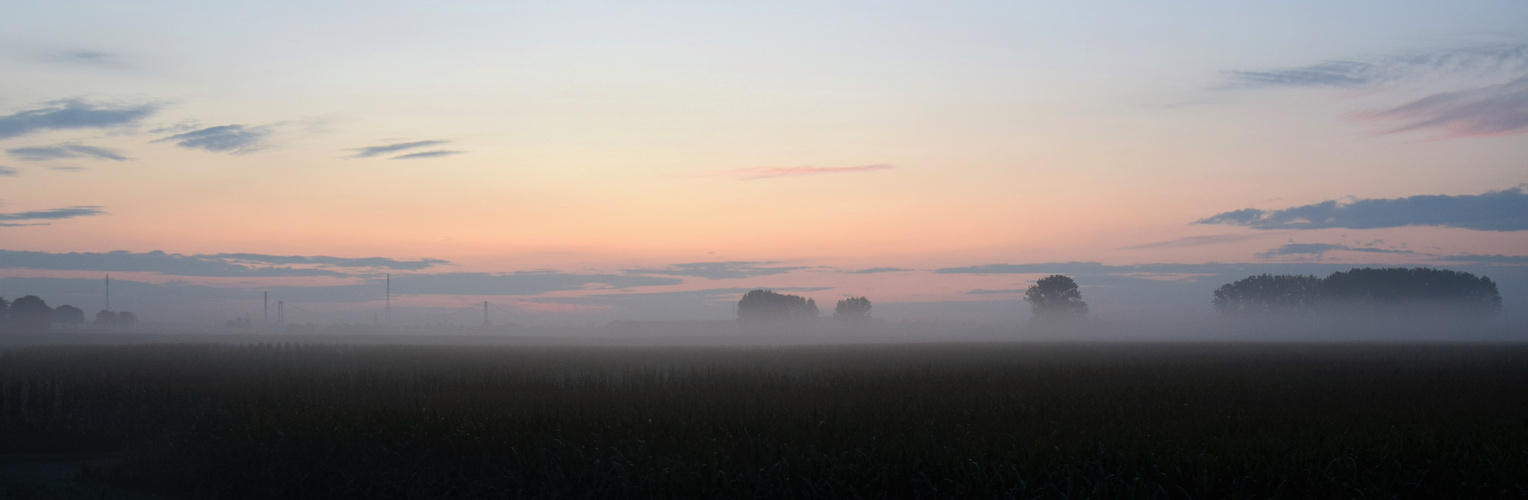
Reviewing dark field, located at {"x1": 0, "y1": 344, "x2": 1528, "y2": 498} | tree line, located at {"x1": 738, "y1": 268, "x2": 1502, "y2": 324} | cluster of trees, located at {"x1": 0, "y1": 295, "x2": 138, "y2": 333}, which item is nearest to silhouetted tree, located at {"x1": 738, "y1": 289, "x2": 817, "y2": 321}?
tree line, located at {"x1": 738, "y1": 268, "x2": 1502, "y2": 324}

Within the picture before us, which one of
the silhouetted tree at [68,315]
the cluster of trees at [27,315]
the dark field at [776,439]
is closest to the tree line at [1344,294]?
the dark field at [776,439]

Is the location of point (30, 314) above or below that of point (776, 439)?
below

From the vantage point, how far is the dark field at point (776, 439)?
8.79 m

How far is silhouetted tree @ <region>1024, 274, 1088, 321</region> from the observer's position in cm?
12712

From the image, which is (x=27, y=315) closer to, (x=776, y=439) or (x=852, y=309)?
(x=852, y=309)

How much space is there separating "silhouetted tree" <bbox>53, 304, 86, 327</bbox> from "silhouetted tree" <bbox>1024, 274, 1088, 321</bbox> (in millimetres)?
197974

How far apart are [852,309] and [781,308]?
1417 centimetres

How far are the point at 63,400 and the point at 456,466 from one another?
13.3 meters

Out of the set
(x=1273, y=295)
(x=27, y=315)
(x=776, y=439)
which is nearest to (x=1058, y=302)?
(x=1273, y=295)

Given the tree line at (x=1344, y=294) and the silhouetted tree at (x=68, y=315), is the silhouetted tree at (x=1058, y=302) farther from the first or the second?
the silhouetted tree at (x=68, y=315)

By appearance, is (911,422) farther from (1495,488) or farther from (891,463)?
(1495,488)

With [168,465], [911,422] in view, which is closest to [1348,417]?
[911,422]

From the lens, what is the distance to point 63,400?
59.5 ft

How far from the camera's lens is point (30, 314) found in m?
160
